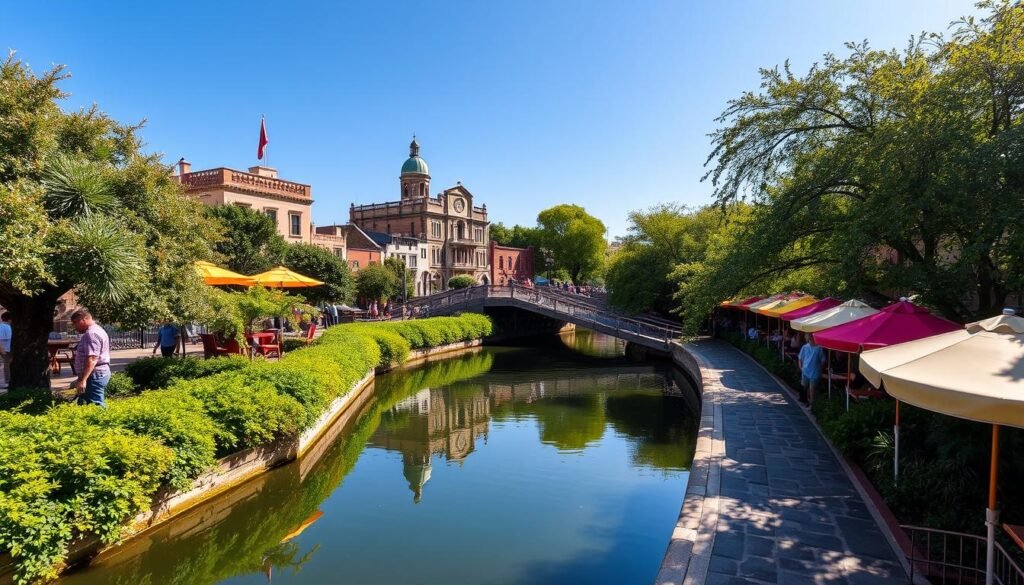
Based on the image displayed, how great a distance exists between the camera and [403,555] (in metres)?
7.13

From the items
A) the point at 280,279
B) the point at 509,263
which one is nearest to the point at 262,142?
the point at 280,279

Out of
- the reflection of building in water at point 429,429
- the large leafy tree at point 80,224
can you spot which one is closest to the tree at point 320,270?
the reflection of building in water at point 429,429

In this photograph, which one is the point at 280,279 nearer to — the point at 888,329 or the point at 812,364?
the point at 812,364

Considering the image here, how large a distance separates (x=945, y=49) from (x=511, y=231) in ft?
243

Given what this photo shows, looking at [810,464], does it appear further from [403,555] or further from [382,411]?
[382,411]

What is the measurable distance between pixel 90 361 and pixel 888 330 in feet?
35.3

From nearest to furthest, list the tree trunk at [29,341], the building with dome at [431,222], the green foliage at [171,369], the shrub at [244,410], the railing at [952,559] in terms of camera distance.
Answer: the railing at [952,559] < the shrub at [244,410] < the tree trunk at [29,341] < the green foliage at [171,369] < the building with dome at [431,222]

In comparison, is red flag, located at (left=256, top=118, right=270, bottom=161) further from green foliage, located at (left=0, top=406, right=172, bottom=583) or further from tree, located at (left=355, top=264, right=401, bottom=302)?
green foliage, located at (left=0, top=406, right=172, bottom=583)

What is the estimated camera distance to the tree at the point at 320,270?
95.0 ft

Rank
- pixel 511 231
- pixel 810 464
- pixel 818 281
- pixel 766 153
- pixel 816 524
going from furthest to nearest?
pixel 511 231, pixel 818 281, pixel 766 153, pixel 810 464, pixel 816 524

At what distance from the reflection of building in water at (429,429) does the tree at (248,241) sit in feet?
41.4

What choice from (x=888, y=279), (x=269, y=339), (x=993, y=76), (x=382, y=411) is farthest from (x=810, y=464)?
(x=269, y=339)

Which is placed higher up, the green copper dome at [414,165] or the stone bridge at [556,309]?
the green copper dome at [414,165]

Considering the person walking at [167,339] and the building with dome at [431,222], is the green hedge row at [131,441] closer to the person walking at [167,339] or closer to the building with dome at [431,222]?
the person walking at [167,339]
